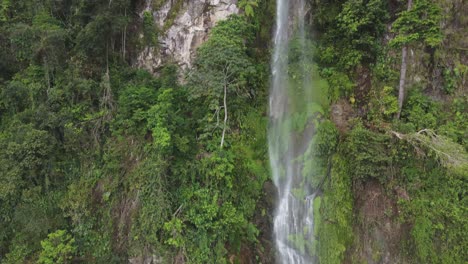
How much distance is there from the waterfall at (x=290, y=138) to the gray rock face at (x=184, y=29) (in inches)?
97.6

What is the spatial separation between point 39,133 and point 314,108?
30.8 ft

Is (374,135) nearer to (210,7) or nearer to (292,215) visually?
(292,215)

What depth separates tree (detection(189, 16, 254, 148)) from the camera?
8.89m

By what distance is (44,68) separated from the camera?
33.9ft

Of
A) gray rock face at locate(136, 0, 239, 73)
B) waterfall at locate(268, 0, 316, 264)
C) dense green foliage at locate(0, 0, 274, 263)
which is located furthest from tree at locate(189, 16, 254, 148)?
waterfall at locate(268, 0, 316, 264)

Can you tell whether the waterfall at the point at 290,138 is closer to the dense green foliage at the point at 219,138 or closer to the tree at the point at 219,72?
the dense green foliage at the point at 219,138

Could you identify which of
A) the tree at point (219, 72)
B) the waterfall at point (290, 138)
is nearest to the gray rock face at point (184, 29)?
the tree at point (219, 72)

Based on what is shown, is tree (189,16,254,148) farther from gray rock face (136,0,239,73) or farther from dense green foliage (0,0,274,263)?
gray rock face (136,0,239,73)

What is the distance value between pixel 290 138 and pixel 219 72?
3595 millimetres

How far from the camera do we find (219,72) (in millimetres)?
8930

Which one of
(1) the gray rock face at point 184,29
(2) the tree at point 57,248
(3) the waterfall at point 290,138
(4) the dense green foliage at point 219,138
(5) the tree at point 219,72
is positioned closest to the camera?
(4) the dense green foliage at point 219,138

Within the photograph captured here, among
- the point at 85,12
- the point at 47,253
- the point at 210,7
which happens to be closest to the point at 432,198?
the point at 210,7

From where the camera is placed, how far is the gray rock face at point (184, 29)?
1076cm

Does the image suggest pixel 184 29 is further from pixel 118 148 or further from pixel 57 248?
pixel 57 248
